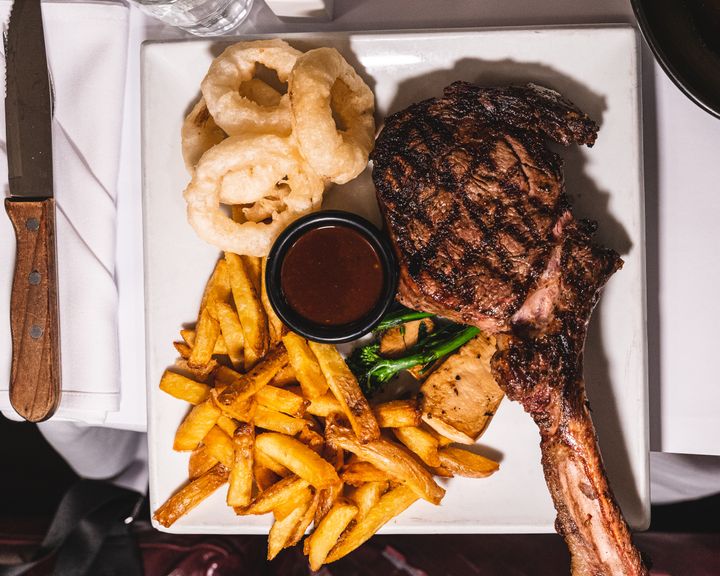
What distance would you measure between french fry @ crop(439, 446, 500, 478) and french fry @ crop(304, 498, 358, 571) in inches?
15.9

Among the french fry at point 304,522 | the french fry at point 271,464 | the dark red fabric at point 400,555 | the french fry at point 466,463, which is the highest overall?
the french fry at point 466,463

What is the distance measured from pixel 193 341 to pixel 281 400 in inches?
18.9

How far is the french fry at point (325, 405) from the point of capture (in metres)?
2.42

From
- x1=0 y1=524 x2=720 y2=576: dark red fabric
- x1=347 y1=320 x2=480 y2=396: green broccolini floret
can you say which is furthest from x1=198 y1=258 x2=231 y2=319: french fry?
x1=0 y1=524 x2=720 y2=576: dark red fabric

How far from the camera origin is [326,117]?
2223 mm

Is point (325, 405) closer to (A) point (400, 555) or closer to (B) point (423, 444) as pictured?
(B) point (423, 444)

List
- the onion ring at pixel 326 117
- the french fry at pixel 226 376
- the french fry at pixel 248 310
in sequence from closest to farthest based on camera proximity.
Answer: the onion ring at pixel 326 117 → the french fry at pixel 248 310 → the french fry at pixel 226 376

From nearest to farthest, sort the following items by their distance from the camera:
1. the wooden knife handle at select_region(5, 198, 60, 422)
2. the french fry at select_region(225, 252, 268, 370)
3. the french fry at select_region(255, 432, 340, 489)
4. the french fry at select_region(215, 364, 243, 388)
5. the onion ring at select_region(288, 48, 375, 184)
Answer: the onion ring at select_region(288, 48, 375, 184) → the french fry at select_region(255, 432, 340, 489) → the french fry at select_region(225, 252, 268, 370) → the french fry at select_region(215, 364, 243, 388) → the wooden knife handle at select_region(5, 198, 60, 422)

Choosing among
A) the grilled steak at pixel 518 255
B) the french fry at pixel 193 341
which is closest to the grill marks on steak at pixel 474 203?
the grilled steak at pixel 518 255

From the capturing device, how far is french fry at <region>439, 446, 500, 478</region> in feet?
8.12

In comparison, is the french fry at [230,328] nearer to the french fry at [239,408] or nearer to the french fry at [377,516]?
the french fry at [239,408]

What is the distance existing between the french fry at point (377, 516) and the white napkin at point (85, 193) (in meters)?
1.15

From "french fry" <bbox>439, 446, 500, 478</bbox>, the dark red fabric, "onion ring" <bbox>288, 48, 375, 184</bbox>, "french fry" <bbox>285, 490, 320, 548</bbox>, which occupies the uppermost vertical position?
"onion ring" <bbox>288, 48, 375, 184</bbox>

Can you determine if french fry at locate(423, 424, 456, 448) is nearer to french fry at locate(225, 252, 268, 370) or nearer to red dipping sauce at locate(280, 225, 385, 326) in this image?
red dipping sauce at locate(280, 225, 385, 326)
